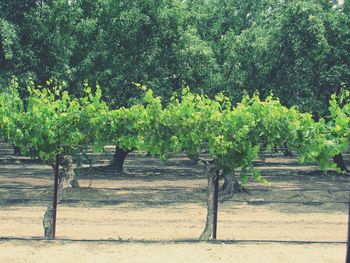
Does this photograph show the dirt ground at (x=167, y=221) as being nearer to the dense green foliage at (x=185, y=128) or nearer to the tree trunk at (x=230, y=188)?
the tree trunk at (x=230, y=188)

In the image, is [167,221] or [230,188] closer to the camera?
[167,221]

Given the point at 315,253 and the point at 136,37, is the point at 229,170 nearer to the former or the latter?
the point at 315,253

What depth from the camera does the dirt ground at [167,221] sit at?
1049cm

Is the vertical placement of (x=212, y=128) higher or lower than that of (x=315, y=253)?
higher

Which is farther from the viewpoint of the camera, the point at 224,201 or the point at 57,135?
the point at 224,201

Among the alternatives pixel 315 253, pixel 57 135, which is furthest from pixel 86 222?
pixel 315 253

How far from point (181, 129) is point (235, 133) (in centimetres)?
125

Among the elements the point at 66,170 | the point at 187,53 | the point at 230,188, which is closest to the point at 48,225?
the point at 66,170

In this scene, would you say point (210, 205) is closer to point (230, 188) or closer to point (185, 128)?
point (185, 128)

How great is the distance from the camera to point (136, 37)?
24641mm

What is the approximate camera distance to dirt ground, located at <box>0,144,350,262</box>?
10492mm

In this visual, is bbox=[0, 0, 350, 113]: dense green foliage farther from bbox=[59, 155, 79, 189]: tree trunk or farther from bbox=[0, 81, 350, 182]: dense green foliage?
bbox=[0, 81, 350, 182]: dense green foliage

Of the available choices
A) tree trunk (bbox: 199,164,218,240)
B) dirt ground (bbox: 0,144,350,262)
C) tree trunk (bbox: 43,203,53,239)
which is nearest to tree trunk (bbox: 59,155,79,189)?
tree trunk (bbox: 43,203,53,239)

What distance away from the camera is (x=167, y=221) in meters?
15.2
